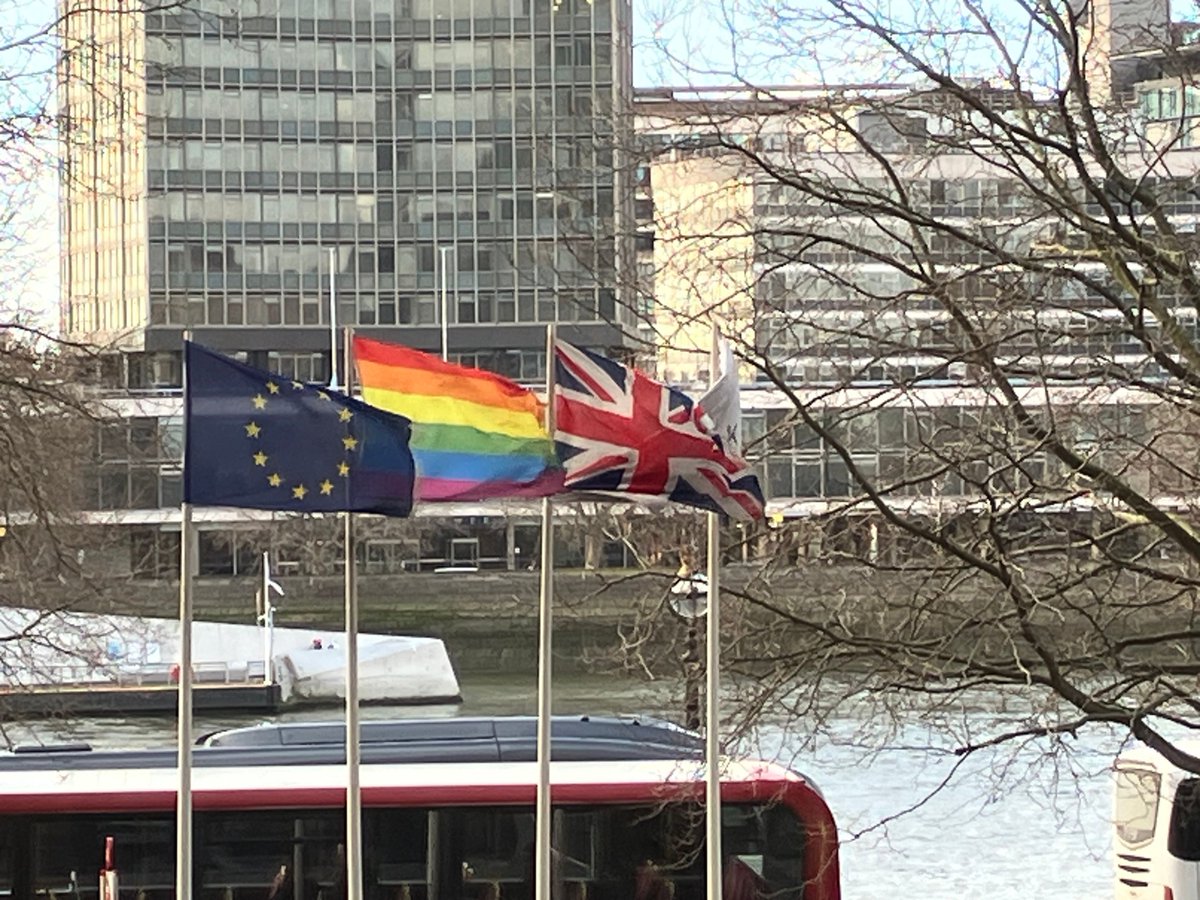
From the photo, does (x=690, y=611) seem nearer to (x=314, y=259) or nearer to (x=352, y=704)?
(x=352, y=704)

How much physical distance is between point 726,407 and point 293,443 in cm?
244

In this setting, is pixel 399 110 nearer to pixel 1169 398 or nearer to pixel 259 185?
pixel 259 185

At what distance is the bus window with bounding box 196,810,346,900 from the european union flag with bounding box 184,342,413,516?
4221 millimetres

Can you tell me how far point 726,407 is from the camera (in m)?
12.7

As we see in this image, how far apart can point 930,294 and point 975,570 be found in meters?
1.47

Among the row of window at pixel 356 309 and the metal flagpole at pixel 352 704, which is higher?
the row of window at pixel 356 309

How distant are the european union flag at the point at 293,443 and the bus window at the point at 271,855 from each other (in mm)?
4221

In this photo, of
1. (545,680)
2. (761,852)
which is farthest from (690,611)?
(761,852)

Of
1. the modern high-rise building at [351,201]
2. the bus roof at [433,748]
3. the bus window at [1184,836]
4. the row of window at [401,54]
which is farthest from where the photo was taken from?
the modern high-rise building at [351,201]

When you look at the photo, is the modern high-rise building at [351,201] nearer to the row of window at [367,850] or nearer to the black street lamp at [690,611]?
the row of window at [367,850]

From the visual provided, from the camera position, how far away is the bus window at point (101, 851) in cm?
1530

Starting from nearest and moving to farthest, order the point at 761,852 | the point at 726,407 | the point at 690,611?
the point at 726,407, the point at 690,611, the point at 761,852

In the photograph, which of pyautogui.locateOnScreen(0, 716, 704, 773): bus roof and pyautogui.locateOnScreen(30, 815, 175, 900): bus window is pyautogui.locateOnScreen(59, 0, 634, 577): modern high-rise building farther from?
pyautogui.locateOnScreen(30, 815, 175, 900): bus window

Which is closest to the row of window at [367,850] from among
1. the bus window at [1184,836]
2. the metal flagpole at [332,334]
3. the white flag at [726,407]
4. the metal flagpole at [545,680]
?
the metal flagpole at [332,334]
